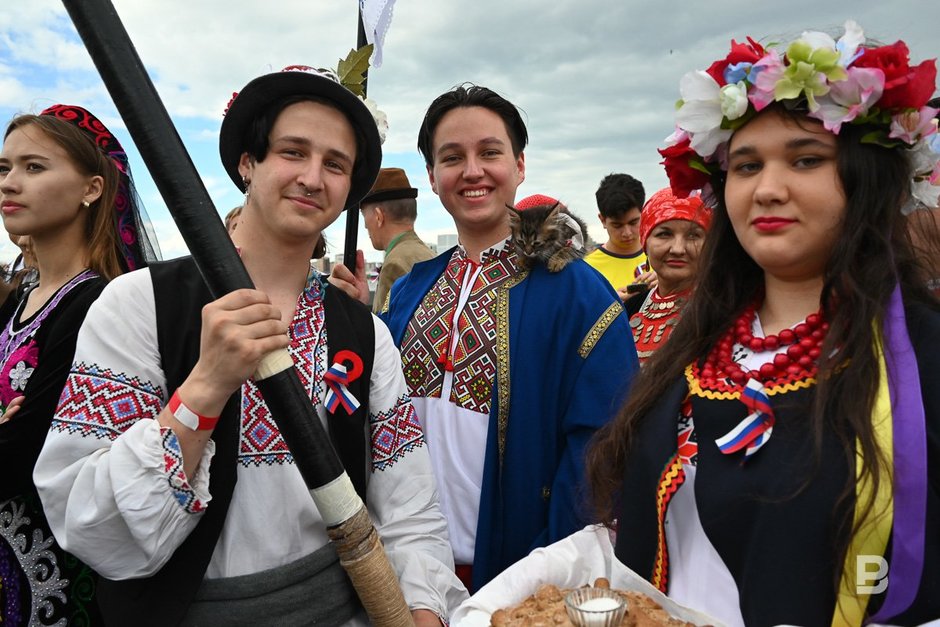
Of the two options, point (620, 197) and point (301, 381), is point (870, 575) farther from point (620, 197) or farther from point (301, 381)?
point (620, 197)

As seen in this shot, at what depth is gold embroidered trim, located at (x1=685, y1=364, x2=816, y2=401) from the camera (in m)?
1.47

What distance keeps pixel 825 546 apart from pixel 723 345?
56 cm

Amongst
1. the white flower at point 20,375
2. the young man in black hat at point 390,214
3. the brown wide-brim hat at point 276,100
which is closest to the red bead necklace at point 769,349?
the brown wide-brim hat at point 276,100

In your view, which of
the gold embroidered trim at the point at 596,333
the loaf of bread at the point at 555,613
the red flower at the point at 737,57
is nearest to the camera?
the loaf of bread at the point at 555,613

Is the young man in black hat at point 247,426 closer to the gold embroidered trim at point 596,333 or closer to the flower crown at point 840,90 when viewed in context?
the gold embroidered trim at point 596,333

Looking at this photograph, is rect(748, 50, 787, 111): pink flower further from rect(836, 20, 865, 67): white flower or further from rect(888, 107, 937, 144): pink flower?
rect(888, 107, 937, 144): pink flower

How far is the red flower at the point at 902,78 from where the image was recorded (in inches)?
58.8

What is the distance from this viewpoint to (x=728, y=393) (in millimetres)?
1557

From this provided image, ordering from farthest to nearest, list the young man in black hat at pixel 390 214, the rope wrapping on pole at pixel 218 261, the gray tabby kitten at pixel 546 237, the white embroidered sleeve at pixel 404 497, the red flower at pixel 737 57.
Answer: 1. the young man in black hat at pixel 390 214
2. the gray tabby kitten at pixel 546 237
3. the white embroidered sleeve at pixel 404 497
4. the red flower at pixel 737 57
5. the rope wrapping on pole at pixel 218 261

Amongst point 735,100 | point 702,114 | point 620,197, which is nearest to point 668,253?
point 620,197

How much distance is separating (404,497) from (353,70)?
129 cm

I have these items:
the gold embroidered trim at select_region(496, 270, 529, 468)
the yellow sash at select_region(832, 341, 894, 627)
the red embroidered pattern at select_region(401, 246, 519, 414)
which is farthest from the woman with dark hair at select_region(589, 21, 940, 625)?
the red embroidered pattern at select_region(401, 246, 519, 414)

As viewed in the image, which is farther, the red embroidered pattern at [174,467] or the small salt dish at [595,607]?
the red embroidered pattern at [174,467]

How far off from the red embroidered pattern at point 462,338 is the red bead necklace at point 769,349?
94 cm
